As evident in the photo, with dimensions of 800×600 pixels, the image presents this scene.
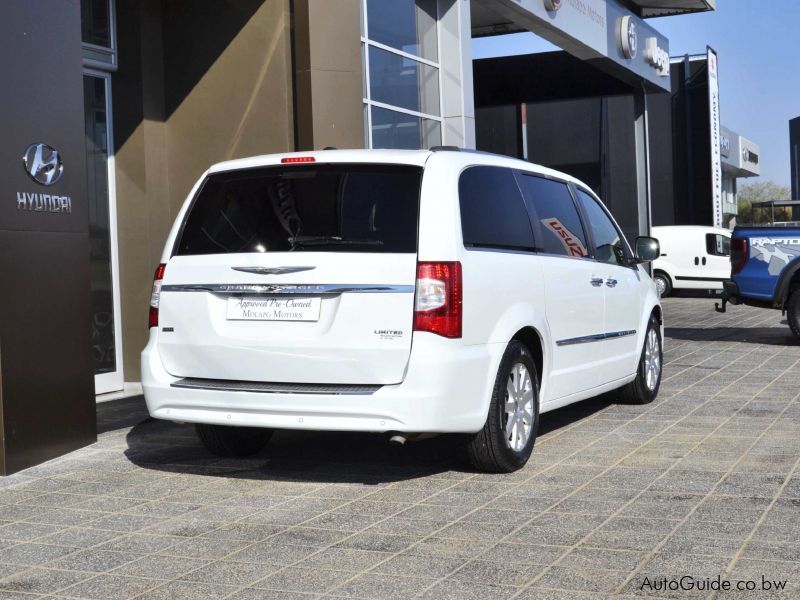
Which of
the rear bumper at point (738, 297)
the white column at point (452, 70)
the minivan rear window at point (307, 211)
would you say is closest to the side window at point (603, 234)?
the minivan rear window at point (307, 211)

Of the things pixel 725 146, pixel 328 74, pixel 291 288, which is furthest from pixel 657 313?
pixel 725 146

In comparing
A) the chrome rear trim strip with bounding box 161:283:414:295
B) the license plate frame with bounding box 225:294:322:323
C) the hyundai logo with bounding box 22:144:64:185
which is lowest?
the license plate frame with bounding box 225:294:322:323

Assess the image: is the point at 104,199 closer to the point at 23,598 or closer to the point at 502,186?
the point at 502,186

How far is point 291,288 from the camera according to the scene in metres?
5.92

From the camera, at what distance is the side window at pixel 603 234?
8234mm

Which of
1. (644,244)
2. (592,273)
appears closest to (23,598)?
(592,273)

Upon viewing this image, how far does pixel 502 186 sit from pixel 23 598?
11.9 feet

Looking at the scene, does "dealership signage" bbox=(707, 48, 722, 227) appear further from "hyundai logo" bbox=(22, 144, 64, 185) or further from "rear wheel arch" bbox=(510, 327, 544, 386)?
"hyundai logo" bbox=(22, 144, 64, 185)

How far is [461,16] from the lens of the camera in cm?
1468

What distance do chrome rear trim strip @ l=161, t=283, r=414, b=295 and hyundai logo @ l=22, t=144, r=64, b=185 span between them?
1.39 m

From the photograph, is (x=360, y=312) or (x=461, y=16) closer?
(x=360, y=312)

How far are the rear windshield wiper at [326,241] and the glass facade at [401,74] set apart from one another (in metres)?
6.63

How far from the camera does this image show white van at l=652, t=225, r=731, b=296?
1131 inches

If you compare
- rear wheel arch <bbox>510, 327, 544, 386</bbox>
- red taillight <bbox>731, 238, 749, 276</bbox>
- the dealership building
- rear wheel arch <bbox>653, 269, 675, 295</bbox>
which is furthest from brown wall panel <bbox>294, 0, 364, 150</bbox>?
rear wheel arch <bbox>653, 269, 675, 295</bbox>
